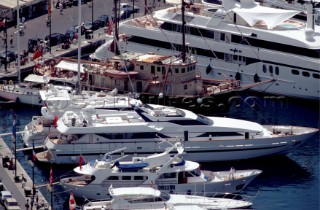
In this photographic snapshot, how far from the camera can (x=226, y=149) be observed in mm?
114562

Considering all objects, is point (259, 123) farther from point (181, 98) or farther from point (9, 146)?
point (9, 146)

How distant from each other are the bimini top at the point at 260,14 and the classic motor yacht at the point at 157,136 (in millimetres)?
18354

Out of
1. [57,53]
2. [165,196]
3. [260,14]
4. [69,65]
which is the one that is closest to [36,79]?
[69,65]

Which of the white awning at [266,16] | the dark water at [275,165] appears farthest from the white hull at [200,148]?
the white awning at [266,16]

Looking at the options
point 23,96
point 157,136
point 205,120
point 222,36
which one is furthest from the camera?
point 222,36

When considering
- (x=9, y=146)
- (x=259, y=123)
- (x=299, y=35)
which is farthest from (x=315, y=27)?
(x=9, y=146)

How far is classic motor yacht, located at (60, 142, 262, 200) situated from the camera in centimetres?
10562

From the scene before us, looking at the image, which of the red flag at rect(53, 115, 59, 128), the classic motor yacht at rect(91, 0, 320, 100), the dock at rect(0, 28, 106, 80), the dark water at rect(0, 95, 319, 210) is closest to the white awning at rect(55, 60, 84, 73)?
the dock at rect(0, 28, 106, 80)

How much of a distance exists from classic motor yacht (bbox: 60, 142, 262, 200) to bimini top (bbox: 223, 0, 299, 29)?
28.6m

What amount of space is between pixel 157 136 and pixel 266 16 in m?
23.5

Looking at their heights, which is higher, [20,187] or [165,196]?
[165,196]

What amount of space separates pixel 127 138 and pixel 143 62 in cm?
1524

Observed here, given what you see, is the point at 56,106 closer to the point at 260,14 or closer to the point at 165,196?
the point at 165,196

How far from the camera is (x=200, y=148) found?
114 metres
